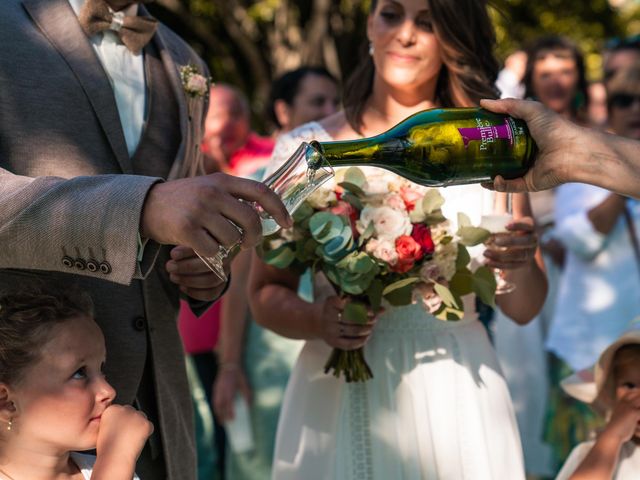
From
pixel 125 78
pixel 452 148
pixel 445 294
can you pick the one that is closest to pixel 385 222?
pixel 445 294

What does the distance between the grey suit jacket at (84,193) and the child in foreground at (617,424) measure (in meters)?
1.40

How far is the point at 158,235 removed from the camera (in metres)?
2.23

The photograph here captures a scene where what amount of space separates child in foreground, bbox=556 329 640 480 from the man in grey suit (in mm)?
1395

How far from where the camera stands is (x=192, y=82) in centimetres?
324

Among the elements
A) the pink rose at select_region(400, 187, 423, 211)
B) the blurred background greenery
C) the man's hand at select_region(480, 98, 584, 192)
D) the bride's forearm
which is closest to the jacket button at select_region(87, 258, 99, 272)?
the man's hand at select_region(480, 98, 584, 192)

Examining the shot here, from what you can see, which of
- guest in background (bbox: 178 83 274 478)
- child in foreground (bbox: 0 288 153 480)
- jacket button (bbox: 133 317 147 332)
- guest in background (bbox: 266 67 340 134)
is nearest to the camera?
child in foreground (bbox: 0 288 153 480)

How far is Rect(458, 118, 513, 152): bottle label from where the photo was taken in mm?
2629

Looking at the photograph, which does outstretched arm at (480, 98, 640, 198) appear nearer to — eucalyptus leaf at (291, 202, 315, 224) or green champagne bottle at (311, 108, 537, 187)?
green champagne bottle at (311, 108, 537, 187)

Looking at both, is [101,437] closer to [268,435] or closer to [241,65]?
[268,435]

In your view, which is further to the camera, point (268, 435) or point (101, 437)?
point (268, 435)

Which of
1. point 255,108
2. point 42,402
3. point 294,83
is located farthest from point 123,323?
point 255,108

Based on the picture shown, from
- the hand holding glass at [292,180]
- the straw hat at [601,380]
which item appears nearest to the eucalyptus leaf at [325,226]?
the hand holding glass at [292,180]

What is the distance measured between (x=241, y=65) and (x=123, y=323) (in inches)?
559

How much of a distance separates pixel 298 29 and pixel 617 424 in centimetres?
1111
